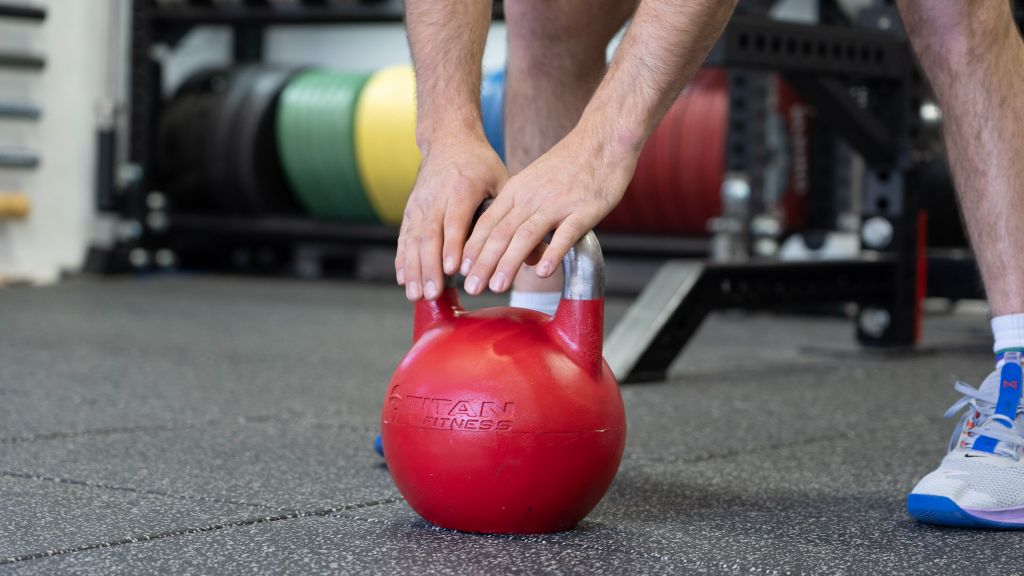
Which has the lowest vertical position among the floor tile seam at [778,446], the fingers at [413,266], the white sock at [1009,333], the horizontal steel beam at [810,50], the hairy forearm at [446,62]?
the floor tile seam at [778,446]

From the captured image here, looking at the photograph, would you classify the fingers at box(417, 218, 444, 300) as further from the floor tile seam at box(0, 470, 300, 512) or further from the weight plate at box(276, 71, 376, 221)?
the weight plate at box(276, 71, 376, 221)

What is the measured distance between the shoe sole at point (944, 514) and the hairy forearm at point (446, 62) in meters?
0.51

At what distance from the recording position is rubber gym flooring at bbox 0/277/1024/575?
3.16 feet

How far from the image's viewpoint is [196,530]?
103 cm

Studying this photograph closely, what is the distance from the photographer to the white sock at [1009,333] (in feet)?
3.86

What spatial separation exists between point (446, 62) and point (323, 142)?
426cm

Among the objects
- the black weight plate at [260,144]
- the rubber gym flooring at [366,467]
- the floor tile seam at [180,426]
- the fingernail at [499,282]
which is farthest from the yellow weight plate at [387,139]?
the fingernail at [499,282]

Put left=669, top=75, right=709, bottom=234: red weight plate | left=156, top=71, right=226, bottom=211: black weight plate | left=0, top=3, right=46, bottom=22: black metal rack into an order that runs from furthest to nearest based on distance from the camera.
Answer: left=156, top=71, right=226, bottom=211: black weight plate → left=0, top=3, right=46, bottom=22: black metal rack → left=669, top=75, right=709, bottom=234: red weight plate

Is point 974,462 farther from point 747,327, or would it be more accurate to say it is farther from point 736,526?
point 747,327

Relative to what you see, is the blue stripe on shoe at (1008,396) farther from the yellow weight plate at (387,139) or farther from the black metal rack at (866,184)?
the yellow weight plate at (387,139)

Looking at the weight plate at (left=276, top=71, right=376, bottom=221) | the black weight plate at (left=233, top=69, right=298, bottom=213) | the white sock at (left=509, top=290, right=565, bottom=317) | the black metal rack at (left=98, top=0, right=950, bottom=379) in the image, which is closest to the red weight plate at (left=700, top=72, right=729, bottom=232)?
the black metal rack at (left=98, top=0, right=950, bottom=379)

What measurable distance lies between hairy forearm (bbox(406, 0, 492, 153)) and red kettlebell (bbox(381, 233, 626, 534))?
18 centimetres

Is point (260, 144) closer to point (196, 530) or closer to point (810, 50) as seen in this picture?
point (810, 50)

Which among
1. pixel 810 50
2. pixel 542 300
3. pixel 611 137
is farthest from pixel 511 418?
pixel 810 50
